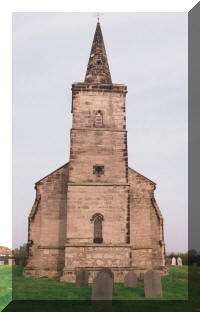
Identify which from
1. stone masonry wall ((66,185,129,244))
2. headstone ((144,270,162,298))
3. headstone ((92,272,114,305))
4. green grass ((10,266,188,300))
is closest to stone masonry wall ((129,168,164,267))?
stone masonry wall ((66,185,129,244))

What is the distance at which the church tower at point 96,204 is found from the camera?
19750mm

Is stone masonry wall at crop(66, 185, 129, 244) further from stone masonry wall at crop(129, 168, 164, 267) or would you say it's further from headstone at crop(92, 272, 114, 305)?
headstone at crop(92, 272, 114, 305)

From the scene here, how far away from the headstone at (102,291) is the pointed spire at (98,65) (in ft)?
47.8

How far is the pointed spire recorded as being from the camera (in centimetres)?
2370

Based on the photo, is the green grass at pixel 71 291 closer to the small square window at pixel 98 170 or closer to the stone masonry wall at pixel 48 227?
the stone masonry wall at pixel 48 227

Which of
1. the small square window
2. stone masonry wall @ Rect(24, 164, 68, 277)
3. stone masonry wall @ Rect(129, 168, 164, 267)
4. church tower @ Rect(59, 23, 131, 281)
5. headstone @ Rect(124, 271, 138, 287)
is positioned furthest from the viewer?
stone masonry wall @ Rect(129, 168, 164, 267)

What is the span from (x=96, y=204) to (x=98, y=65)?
1018 cm

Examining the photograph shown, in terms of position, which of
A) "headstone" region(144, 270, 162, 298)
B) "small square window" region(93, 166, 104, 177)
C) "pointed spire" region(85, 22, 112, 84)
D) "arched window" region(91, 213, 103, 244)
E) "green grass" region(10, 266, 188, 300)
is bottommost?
"green grass" region(10, 266, 188, 300)

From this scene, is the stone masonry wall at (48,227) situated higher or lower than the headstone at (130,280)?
higher

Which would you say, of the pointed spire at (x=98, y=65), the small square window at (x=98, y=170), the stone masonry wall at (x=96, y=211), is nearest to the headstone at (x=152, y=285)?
the stone masonry wall at (x=96, y=211)

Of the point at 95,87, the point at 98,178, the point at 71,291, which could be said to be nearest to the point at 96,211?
the point at 98,178
